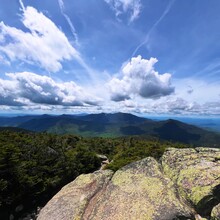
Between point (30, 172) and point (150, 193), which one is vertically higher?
point (150, 193)

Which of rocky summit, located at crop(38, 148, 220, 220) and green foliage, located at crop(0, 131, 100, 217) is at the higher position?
rocky summit, located at crop(38, 148, 220, 220)

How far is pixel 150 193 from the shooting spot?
10984 millimetres

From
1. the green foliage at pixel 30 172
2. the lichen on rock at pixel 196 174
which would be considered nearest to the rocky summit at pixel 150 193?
Answer: the lichen on rock at pixel 196 174

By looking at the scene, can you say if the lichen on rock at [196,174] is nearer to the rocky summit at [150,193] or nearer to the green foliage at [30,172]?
the rocky summit at [150,193]

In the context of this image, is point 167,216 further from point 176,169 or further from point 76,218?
point 76,218

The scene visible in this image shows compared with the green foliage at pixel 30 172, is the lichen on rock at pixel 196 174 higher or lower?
higher

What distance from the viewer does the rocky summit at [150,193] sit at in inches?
394

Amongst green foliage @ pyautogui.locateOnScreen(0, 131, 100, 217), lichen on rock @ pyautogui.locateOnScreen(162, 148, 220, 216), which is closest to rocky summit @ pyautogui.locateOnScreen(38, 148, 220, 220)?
lichen on rock @ pyautogui.locateOnScreen(162, 148, 220, 216)

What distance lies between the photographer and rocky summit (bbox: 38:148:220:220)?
10.0 meters

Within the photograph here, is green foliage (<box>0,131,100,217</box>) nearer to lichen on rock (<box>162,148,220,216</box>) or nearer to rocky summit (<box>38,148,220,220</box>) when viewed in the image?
rocky summit (<box>38,148,220,220</box>)

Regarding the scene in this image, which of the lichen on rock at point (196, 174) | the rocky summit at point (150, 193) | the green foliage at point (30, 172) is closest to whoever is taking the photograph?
the rocky summit at point (150, 193)

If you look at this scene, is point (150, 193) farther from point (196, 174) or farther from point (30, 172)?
point (30, 172)

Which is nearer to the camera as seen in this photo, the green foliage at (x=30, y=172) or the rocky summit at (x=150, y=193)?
the rocky summit at (x=150, y=193)

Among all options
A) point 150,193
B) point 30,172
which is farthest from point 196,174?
point 30,172
